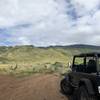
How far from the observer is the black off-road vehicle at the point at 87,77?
388 inches

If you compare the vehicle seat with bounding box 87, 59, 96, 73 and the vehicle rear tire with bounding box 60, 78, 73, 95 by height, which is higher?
the vehicle seat with bounding box 87, 59, 96, 73

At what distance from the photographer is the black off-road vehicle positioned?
9.84 metres

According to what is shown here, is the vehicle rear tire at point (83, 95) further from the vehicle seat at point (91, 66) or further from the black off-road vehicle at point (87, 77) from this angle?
the vehicle seat at point (91, 66)

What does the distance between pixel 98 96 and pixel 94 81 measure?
0.51m

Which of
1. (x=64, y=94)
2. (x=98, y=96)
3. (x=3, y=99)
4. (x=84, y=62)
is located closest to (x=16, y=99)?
(x=3, y=99)

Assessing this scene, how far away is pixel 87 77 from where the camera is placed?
10.5 meters

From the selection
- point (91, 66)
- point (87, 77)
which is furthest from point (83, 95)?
point (91, 66)

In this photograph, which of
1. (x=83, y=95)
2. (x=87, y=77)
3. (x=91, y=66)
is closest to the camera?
(x=87, y=77)

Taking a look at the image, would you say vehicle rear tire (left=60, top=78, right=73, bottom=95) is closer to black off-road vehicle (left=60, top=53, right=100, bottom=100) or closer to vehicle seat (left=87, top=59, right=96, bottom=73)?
black off-road vehicle (left=60, top=53, right=100, bottom=100)

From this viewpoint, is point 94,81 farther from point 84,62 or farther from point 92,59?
point 84,62

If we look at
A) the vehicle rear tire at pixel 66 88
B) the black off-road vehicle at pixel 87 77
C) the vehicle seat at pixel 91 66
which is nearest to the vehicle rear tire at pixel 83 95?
the black off-road vehicle at pixel 87 77

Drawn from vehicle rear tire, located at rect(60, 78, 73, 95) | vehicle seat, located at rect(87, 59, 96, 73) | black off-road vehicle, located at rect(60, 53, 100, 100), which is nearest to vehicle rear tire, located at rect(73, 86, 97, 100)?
black off-road vehicle, located at rect(60, 53, 100, 100)

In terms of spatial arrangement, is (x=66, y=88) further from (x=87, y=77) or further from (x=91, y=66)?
(x=87, y=77)

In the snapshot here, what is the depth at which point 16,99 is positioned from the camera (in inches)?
524
